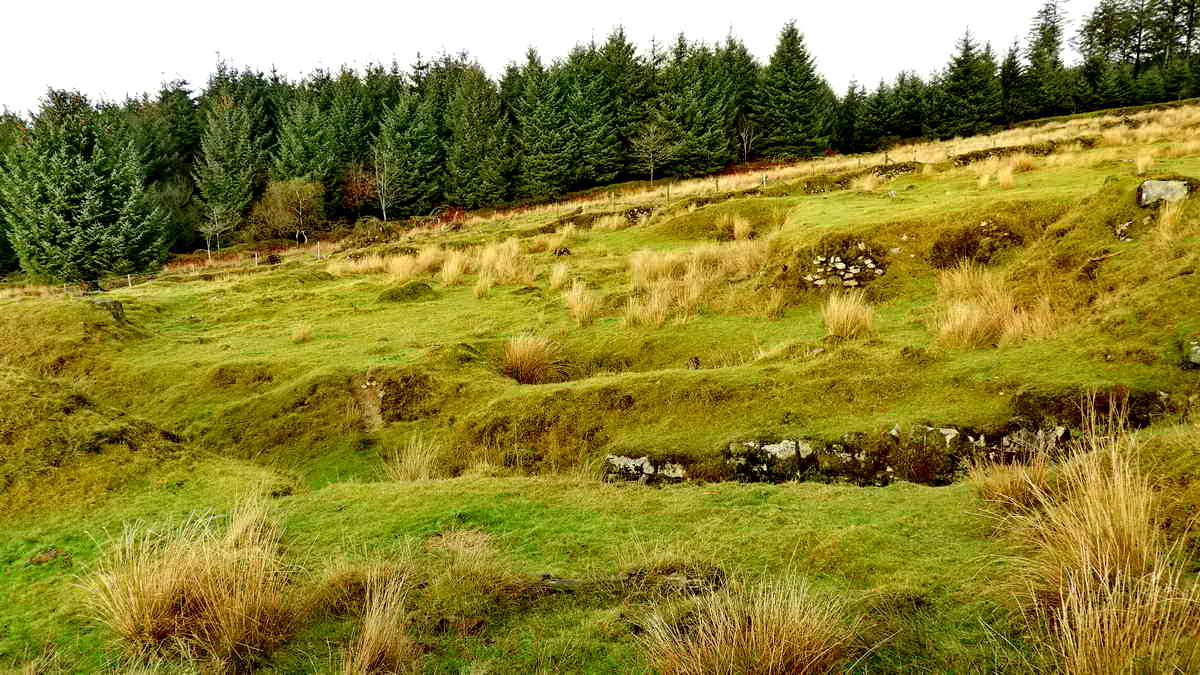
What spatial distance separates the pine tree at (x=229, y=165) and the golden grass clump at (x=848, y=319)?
50255 mm

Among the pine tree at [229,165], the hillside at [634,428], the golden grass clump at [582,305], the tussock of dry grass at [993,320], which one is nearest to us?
the hillside at [634,428]

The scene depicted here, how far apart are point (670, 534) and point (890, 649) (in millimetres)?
1416

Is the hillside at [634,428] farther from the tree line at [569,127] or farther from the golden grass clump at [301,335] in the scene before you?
the tree line at [569,127]

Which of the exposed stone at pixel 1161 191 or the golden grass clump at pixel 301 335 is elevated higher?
the exposed stone at pixel 1161 191

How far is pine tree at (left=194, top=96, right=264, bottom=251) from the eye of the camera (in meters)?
48.9

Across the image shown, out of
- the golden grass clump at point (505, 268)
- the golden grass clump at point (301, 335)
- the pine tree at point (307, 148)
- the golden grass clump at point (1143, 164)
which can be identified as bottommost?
the golden grass clump at point (301, 335)

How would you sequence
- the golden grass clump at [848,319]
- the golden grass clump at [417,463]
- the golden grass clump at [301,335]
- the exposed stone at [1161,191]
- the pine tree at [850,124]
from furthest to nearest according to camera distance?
the pine tree at [850,124], the golden grass clump at [301,335], the golden grass clump at [848,319], the exposed stone at [1161,191], the golden grass clump at [417,463]

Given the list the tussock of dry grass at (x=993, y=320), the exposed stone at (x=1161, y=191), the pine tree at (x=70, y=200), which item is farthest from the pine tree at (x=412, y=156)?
the exposed stone at (x=1161, y=191)

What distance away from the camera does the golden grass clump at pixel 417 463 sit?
18.1 feet

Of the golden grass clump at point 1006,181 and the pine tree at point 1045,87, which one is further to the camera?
the pine tree at point 1045,87

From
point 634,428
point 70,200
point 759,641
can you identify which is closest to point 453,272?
point 634,428

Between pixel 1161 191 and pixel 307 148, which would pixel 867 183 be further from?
pixel 307 148

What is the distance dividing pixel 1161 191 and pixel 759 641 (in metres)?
8.53

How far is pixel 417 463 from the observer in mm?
5609
